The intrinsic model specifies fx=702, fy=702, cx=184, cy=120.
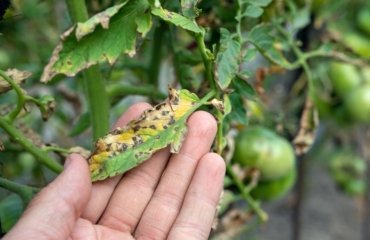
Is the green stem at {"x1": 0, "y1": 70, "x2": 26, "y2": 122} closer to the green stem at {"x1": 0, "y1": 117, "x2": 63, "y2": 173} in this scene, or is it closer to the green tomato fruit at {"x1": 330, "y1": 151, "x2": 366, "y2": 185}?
the green stem at {"x1": 0, "y1": 117, "x2": 63, "y2": 173}

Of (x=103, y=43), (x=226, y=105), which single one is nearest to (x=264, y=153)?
(x=226, y=105)

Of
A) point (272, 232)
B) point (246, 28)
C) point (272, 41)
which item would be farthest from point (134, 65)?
point (272, 232)

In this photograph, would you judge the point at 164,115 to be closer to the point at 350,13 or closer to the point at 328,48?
the point at 328,48

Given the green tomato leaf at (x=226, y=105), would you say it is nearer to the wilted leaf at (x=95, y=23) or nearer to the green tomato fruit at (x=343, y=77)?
the wilted leaf at (x=95, y=23)

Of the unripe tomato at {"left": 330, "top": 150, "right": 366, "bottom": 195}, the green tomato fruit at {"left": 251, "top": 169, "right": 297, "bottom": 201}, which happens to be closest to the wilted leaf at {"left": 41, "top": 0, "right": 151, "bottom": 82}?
the green tomato fruit at {"left": 251, "top": 169, "right": 297, "bottom": 201}

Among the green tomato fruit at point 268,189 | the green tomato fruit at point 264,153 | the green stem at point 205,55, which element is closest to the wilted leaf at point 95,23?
the green stem at point 205,55
